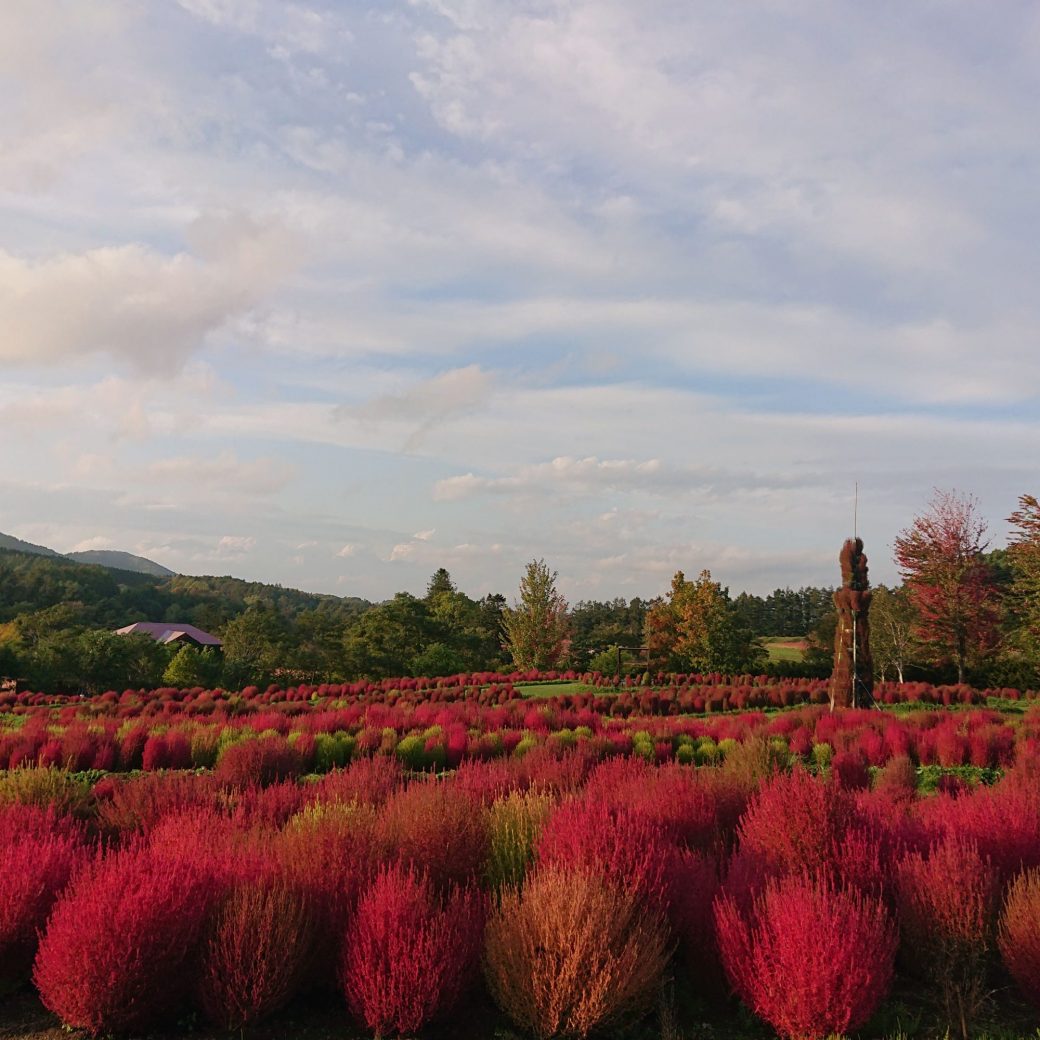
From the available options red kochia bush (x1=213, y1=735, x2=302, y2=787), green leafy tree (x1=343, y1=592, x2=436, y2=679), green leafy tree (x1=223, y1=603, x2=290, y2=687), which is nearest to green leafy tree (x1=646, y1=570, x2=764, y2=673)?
green leafy tree (x1=343, y1=592, x2=436, y2=679)

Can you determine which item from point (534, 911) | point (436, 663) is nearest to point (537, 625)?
point (436, 663)

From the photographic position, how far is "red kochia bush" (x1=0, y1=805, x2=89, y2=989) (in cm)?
480

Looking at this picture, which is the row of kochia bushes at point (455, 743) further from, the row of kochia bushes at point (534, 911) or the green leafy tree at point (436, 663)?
the green leafy tree at point (436, 663)

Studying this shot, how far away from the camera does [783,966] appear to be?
4.07 metres

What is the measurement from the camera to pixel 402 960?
4.12 m

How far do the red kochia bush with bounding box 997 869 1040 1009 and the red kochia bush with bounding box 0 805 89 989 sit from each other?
598 cm

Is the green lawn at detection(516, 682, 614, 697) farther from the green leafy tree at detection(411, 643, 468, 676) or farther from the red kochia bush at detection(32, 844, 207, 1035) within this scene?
the red kochia bush at detection(32, 844, 207, 1035)

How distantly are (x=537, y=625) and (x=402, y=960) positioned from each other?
39356 mm

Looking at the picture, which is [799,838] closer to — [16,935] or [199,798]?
[16,935]

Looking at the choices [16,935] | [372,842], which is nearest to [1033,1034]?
[372,842]

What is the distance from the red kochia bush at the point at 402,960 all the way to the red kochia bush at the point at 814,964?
164 cm

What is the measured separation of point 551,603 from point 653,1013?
3920 centimetres

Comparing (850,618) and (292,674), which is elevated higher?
(850,618)

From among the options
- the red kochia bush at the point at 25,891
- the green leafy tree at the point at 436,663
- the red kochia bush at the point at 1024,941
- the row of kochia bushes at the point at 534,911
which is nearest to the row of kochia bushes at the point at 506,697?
the green leafy tree at the point at 436,663
